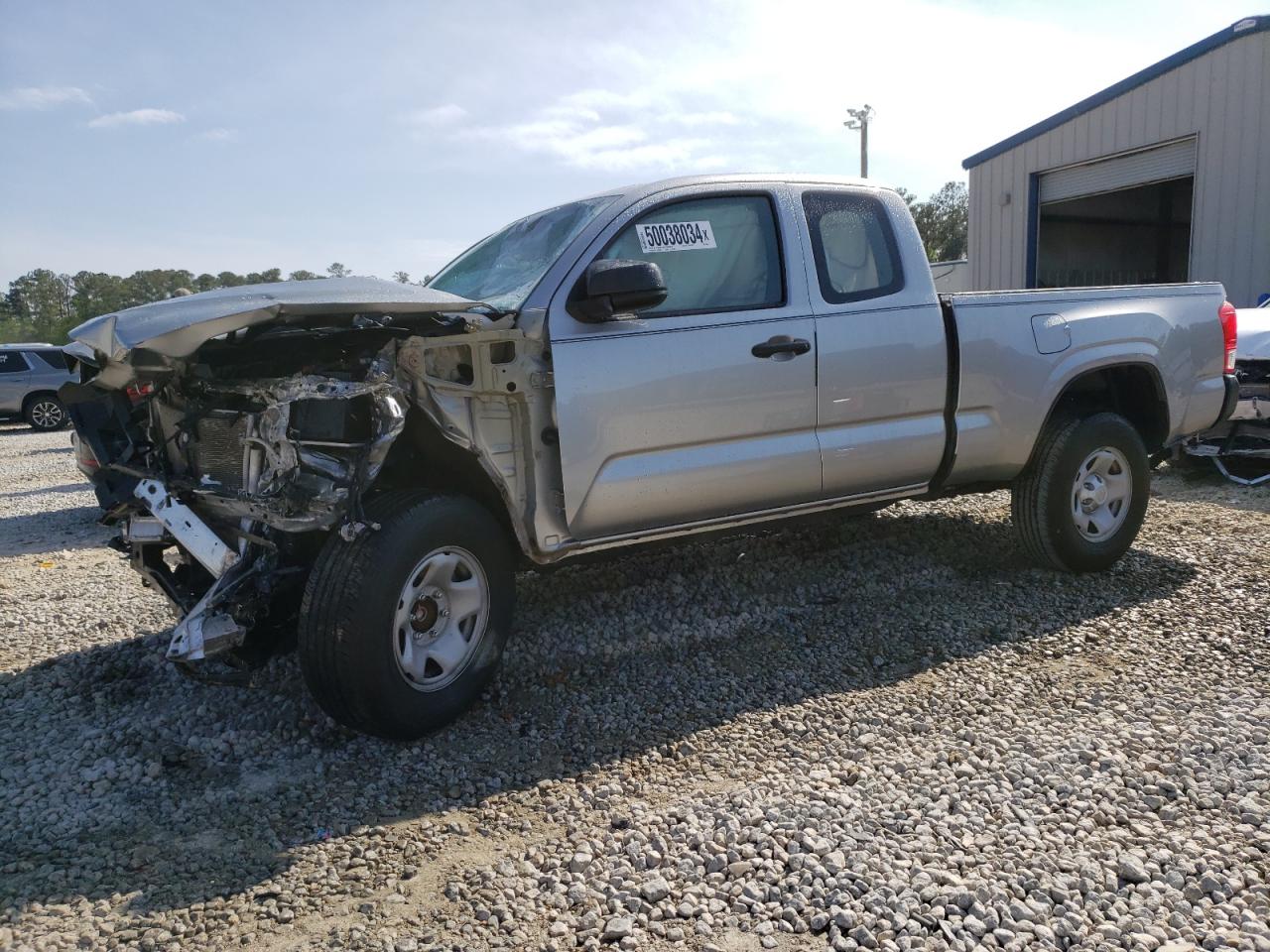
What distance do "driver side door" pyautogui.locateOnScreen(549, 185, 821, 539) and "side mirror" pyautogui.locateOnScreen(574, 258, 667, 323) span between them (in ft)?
0.25

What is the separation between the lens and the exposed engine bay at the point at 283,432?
126 inches

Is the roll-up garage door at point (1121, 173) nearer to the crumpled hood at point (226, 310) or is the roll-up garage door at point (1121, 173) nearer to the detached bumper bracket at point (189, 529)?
the crumpled hood at point (226, 310)

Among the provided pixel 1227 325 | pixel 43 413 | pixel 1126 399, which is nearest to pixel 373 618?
pixel 1126 399

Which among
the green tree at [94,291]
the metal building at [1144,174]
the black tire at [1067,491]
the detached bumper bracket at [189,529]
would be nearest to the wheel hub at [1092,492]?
the black tire at [1067,491]

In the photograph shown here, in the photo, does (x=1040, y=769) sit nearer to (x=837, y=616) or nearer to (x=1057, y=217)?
(x=837, y=616)

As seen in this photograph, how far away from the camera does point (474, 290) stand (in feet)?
13.9

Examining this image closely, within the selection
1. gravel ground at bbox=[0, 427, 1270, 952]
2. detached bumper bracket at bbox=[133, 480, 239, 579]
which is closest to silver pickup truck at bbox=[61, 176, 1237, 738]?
detached bumper bracket at bbox=[133, 480, 239, 579]

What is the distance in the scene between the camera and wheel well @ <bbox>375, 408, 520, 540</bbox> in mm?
3676

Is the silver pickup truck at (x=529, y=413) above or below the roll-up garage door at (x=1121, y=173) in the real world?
below

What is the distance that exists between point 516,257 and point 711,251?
0.86m

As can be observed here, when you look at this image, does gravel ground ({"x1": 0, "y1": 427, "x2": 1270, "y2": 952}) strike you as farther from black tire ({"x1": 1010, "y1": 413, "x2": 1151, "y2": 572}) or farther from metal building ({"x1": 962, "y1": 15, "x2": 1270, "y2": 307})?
metal building ({"x1": 962, "y1": 15, "x2": 1270, "y2": 307})

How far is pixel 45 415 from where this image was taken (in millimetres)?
17734

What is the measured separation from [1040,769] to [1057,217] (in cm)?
1712

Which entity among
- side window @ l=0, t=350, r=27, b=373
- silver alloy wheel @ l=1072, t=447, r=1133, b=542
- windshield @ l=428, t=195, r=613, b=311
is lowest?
silver alloy wheel @ l=1072, t=447, r=1133, b=542
